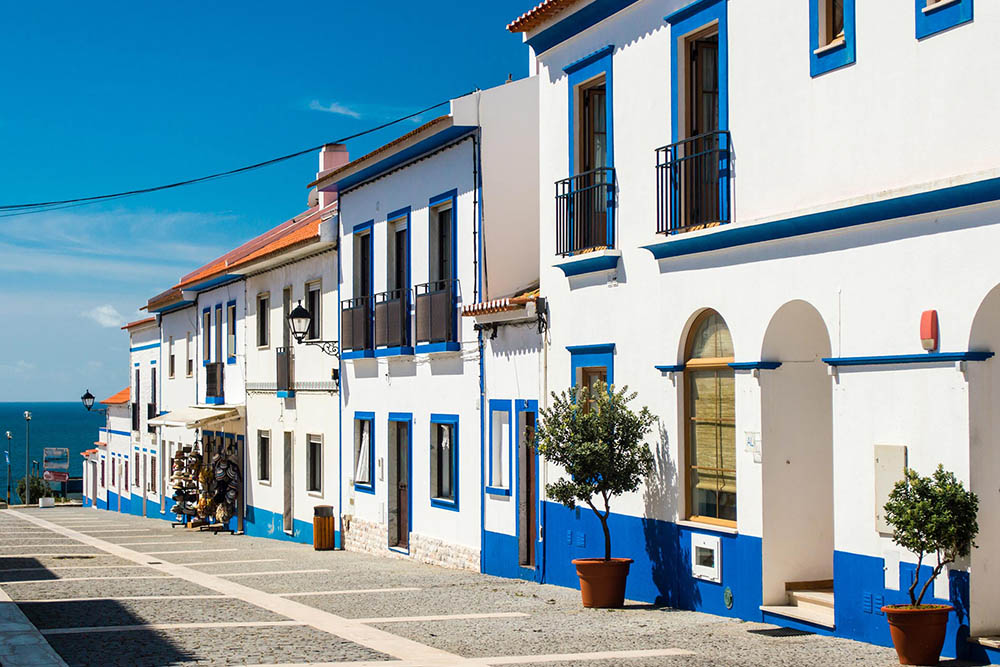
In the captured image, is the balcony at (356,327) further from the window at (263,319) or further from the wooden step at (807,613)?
the wooden step at (807,613)

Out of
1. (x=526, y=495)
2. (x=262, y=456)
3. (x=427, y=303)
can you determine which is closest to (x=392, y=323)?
(x=427, y=303)

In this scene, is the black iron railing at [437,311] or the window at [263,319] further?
the window at [263,319]

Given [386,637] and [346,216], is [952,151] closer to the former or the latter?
[386,637]

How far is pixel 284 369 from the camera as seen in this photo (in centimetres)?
2659

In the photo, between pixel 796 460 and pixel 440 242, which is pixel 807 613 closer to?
pixel 796 460

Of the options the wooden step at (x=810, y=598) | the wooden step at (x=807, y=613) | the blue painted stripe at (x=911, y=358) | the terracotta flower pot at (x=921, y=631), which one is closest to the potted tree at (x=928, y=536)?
the terracotta flower pot at (x=921, y=631)

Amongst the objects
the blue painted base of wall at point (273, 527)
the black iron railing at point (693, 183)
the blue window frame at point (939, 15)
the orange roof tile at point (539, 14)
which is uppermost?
the orange roof tile at point (539, 14)

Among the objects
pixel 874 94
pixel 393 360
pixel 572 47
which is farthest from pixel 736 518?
pixel 393 360

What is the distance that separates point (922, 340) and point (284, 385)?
61.6 feet

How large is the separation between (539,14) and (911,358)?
7.60 m

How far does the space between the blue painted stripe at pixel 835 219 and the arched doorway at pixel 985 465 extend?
2.55 ft

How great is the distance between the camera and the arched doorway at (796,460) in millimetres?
11594

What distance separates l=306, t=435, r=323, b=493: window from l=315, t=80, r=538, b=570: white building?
1.86 m

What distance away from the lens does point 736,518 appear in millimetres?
12094
